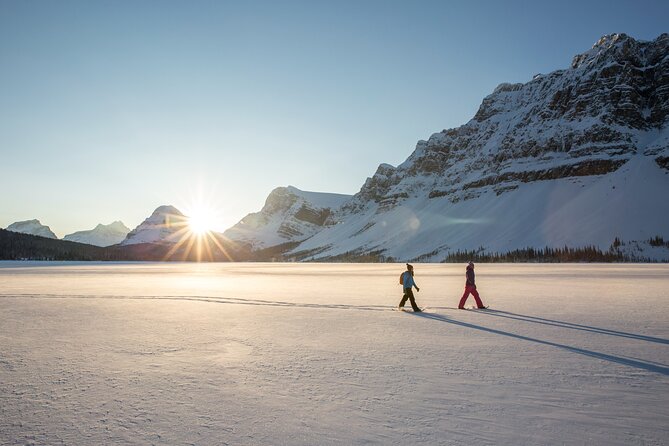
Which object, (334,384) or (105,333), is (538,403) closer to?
(334,384)

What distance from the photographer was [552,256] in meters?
137

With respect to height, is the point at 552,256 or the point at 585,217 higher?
the point at 585,217

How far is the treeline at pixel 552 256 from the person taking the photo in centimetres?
12775

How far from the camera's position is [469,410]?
18.0 feet

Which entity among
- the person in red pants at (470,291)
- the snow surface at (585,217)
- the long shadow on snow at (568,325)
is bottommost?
the long shadow on snow at (568,325)

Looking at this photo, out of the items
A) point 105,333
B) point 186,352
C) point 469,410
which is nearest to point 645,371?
point 469,410

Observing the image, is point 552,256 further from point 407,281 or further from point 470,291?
point 407,281

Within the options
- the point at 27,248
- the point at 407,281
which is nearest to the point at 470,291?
the point at 407,281

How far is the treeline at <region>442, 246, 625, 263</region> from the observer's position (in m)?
128

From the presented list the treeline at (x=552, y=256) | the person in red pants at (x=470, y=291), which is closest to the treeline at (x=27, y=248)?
the treeline at (x=552, y=256)

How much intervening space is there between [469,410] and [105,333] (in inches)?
410

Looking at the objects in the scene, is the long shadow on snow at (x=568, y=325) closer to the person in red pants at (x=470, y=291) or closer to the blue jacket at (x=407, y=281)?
the person in red pants at (x=470, y=291)

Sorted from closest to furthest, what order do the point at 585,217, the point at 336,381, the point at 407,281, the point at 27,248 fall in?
the point at 336,381 < the point at 407,281 < the point at 585,217 < the point at 27,248

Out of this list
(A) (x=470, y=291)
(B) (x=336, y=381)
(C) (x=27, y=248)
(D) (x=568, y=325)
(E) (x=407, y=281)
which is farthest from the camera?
(C) (x=27, y=248)
